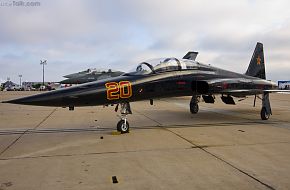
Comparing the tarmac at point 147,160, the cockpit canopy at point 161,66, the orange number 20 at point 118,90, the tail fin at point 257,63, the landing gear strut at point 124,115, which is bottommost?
the tarmac at point 147,160

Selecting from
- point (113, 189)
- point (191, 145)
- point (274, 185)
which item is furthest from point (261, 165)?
point (113, 189)

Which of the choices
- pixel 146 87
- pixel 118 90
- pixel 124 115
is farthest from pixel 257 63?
pixel 118 90

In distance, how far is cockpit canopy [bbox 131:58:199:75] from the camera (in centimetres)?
836

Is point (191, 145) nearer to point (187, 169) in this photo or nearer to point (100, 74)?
point (187, 169)

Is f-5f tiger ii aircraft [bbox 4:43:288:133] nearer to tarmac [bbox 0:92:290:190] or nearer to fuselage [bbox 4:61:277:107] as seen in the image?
fuselage [bbox 4:61:277:107]

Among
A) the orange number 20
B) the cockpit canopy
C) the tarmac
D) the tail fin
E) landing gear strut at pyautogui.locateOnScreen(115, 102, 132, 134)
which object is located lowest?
the tarmac

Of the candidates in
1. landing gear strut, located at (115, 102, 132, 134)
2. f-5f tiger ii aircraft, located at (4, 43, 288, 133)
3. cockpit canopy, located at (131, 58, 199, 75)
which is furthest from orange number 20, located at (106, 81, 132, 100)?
cockpit canopy, located at (131, 58, 199, 75)

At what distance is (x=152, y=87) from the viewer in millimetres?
8266

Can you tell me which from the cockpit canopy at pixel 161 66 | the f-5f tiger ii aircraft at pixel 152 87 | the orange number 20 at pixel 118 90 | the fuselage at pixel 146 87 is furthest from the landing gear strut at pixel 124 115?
the cockpit canopy at pixel 161 66

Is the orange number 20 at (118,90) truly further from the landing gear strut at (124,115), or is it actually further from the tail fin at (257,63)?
the tail fin at (257,63)

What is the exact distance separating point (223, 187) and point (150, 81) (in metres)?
4.90

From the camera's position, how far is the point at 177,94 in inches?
357

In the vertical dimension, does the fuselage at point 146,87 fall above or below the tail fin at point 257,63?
below

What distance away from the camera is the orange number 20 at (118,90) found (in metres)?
7.31
